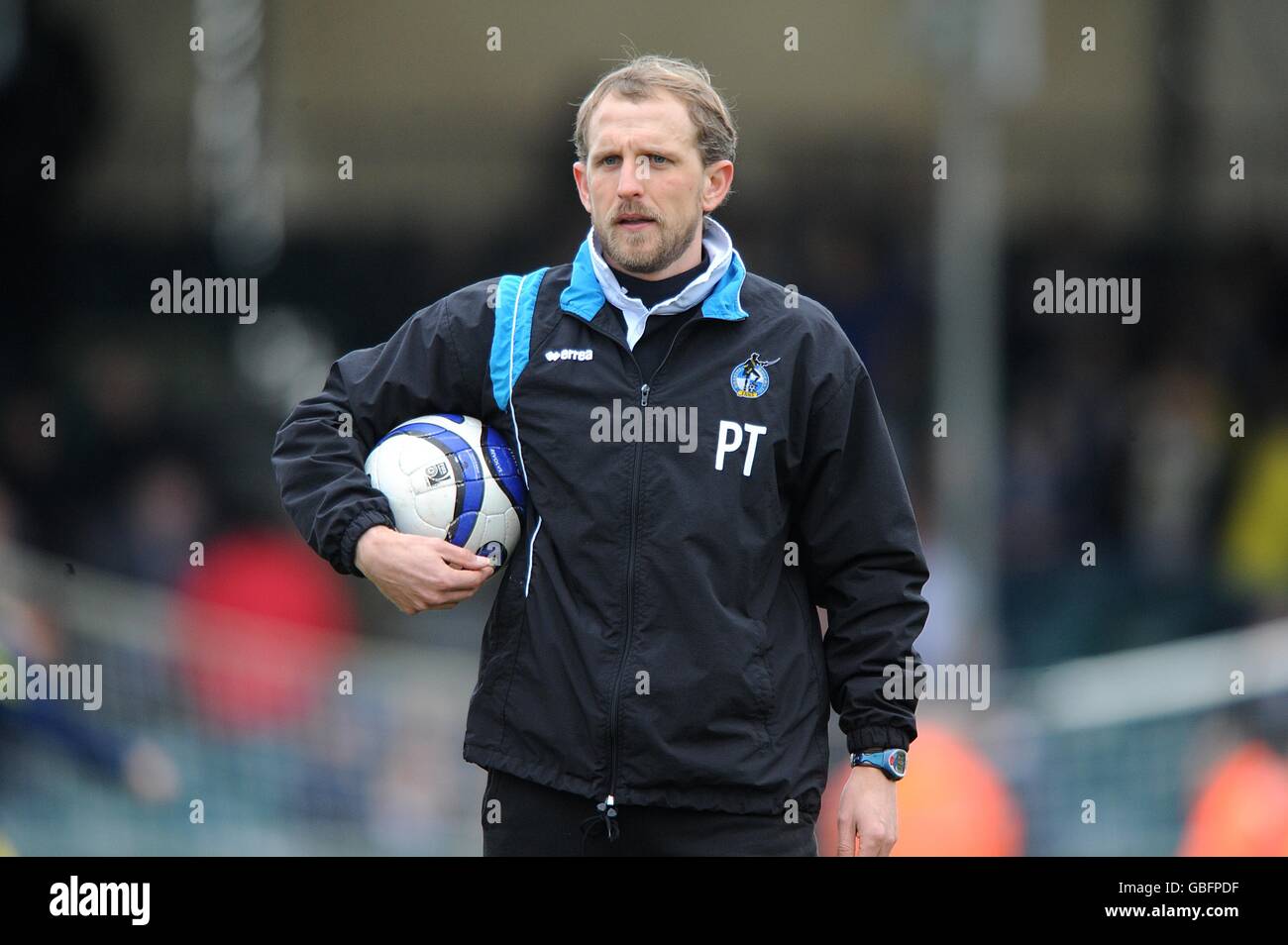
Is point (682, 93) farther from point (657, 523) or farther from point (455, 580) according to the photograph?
point (455, 580)

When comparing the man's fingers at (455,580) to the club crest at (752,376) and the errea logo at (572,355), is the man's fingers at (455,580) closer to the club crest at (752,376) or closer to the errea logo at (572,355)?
the errea logo at (572,355)

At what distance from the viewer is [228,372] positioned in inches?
378

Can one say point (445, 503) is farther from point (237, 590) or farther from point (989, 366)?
point (989, 366)

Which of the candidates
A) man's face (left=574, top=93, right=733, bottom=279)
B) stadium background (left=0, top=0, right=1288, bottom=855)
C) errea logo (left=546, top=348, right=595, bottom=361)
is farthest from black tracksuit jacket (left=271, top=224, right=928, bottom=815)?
stadium background (left=0, top=0, right=1288, bottom=855)

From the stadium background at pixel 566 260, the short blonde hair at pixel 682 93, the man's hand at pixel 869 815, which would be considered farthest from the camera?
the stadium background at pixel 566 260

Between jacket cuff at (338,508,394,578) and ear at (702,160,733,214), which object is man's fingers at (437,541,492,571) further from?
ear at (702,160,733,214)

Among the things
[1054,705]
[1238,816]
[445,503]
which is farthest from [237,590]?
[445,503]

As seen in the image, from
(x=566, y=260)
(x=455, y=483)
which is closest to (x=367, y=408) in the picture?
(x=455, y=483)

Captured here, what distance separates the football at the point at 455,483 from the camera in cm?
355

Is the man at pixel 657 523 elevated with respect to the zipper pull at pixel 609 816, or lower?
elevated

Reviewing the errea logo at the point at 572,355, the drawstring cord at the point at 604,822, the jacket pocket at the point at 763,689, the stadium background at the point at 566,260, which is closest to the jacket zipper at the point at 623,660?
the drawstring cord at the point at 604,822

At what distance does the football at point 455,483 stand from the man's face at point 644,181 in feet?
1.45

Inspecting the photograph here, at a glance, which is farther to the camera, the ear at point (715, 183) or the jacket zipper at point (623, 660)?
the ear at point (715, 183)

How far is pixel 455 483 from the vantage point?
3527 millimetres
